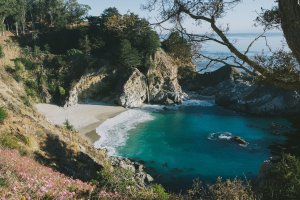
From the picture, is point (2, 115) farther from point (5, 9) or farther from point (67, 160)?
point (5, 9)

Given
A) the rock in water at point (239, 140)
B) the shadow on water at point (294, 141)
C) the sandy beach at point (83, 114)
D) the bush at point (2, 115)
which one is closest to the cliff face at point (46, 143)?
the bush at point (2, 115)

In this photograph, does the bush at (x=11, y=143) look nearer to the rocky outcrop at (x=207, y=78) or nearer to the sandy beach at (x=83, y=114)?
the sandy beach at (x=83, y=114)

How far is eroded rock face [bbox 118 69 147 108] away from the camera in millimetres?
71125

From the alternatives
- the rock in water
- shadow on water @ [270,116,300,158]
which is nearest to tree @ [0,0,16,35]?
the rock in water

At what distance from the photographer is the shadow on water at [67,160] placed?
23.3 metres

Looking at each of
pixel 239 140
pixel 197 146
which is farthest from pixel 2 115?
pixel 239 140

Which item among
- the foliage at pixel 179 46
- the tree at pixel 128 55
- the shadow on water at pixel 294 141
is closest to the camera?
the foliage at pixel 179 46

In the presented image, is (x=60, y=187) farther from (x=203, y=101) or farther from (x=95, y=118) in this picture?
(x=203, y=101)

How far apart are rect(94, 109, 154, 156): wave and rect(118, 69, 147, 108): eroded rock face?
3058 millimetres

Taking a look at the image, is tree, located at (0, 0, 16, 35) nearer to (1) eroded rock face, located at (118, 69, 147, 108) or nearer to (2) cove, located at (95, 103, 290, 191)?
(1) eroded rock face, located at (118, 69, 147, 108)

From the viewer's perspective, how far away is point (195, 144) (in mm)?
49750

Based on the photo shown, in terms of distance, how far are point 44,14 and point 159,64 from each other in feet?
119

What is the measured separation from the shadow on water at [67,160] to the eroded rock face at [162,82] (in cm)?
5108

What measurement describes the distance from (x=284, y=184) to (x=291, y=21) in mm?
9522
